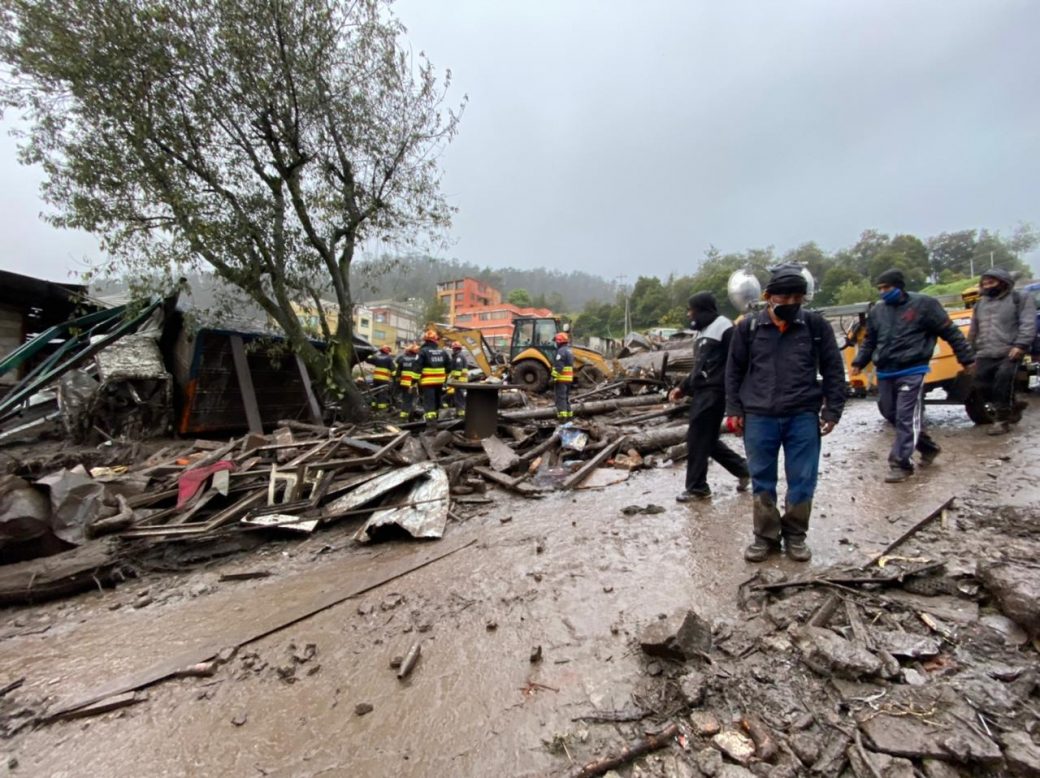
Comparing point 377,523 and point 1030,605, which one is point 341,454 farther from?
point 1030,605

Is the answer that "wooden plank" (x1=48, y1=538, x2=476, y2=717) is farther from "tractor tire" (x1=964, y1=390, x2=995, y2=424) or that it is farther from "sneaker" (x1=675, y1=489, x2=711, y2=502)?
"tractor tire" (x1=964, y1=390, x2=995, y2=424)

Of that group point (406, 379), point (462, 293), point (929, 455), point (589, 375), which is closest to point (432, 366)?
point (406, 379)

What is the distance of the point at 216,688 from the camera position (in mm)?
2277

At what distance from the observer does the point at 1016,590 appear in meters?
1.95

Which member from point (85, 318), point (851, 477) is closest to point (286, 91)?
point (85, 318)

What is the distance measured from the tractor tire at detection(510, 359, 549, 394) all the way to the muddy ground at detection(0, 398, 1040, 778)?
9.64m

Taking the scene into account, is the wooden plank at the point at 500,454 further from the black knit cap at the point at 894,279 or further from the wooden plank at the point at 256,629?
the black knit cap at the point at 894,279

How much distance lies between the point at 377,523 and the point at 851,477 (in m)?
4.45

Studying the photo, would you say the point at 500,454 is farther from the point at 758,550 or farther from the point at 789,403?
the point at 789,403

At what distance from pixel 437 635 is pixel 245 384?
7.80 metres

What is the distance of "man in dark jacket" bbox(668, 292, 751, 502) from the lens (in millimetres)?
3936

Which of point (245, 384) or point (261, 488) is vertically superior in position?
point (245, 384)

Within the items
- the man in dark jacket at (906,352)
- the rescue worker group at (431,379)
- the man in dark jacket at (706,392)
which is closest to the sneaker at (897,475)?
the man in dark jacket at (906,352)

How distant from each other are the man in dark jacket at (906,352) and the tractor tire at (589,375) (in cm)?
1038
